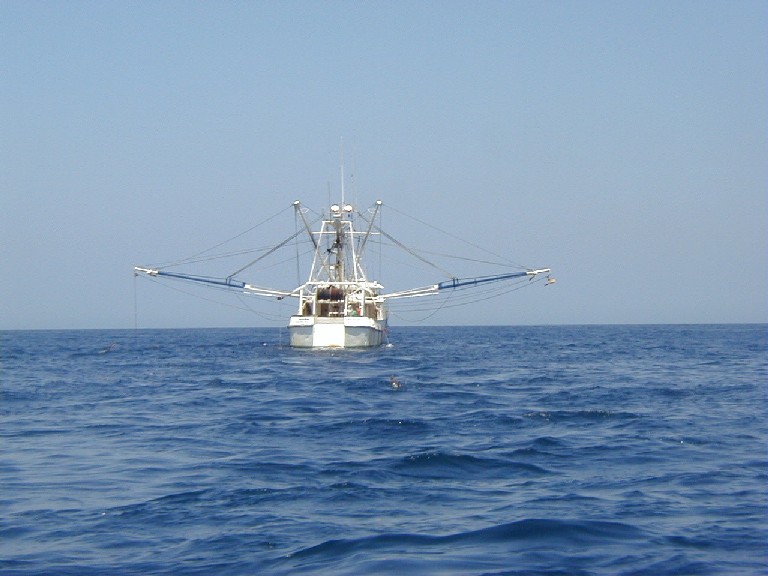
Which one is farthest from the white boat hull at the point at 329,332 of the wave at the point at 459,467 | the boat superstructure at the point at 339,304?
the wave at the point at 459,467

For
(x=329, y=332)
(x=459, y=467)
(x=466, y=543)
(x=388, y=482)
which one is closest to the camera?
(x=466, y=543)

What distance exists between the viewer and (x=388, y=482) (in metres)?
16.3

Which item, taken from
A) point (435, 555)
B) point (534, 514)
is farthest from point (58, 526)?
point (534, 514)

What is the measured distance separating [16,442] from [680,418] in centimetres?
1618

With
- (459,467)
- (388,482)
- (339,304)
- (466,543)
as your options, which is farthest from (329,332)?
(466,543)

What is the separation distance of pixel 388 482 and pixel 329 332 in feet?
162

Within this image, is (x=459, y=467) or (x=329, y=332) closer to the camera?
(x=459, y=467)

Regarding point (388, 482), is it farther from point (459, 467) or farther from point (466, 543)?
point (466, 543)

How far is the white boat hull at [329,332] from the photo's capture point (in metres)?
65.6

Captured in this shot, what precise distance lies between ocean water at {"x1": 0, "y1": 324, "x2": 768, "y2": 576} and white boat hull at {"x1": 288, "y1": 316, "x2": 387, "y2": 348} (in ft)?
104

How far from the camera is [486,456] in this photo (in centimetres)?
1881

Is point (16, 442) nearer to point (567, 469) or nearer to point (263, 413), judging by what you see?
point (263, 413)

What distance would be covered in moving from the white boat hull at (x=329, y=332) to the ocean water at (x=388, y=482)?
3176cm

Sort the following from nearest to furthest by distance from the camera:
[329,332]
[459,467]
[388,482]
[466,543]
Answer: [466,543] < [388,482] < [459,467] < [329,332]
